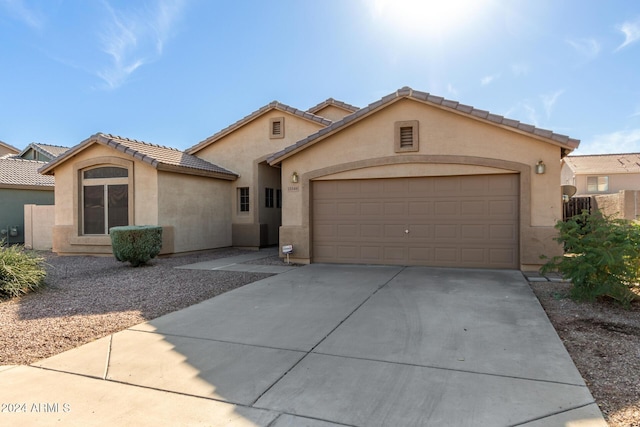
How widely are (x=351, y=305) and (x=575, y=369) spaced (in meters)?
3.55

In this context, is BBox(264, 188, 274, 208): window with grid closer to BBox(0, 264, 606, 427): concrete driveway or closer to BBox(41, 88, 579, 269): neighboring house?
BBox(41, 88, 579, 269): neighboring house

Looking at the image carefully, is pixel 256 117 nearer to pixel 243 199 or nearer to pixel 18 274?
pixel 243 199

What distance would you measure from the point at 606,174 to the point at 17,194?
4552 cm

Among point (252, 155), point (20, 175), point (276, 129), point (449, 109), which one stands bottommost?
point (20, 175)

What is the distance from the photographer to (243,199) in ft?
57.7

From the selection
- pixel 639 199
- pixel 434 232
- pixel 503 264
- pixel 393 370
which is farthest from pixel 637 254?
pixel 639 199

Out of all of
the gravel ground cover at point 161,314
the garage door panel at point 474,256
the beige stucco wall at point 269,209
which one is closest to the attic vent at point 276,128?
the beige stucco wall at point 269,209

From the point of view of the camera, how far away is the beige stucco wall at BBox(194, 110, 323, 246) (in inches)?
667

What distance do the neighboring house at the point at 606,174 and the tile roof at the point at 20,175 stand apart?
4133 centimetres

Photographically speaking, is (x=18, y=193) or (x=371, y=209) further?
(x=18, y=193)

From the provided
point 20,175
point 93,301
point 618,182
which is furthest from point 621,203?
point 20,175

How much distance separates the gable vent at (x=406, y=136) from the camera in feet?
36.6

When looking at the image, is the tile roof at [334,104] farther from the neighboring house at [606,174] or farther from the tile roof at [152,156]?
the neighboring house at [606,174]

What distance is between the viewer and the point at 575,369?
4191 millimetres
